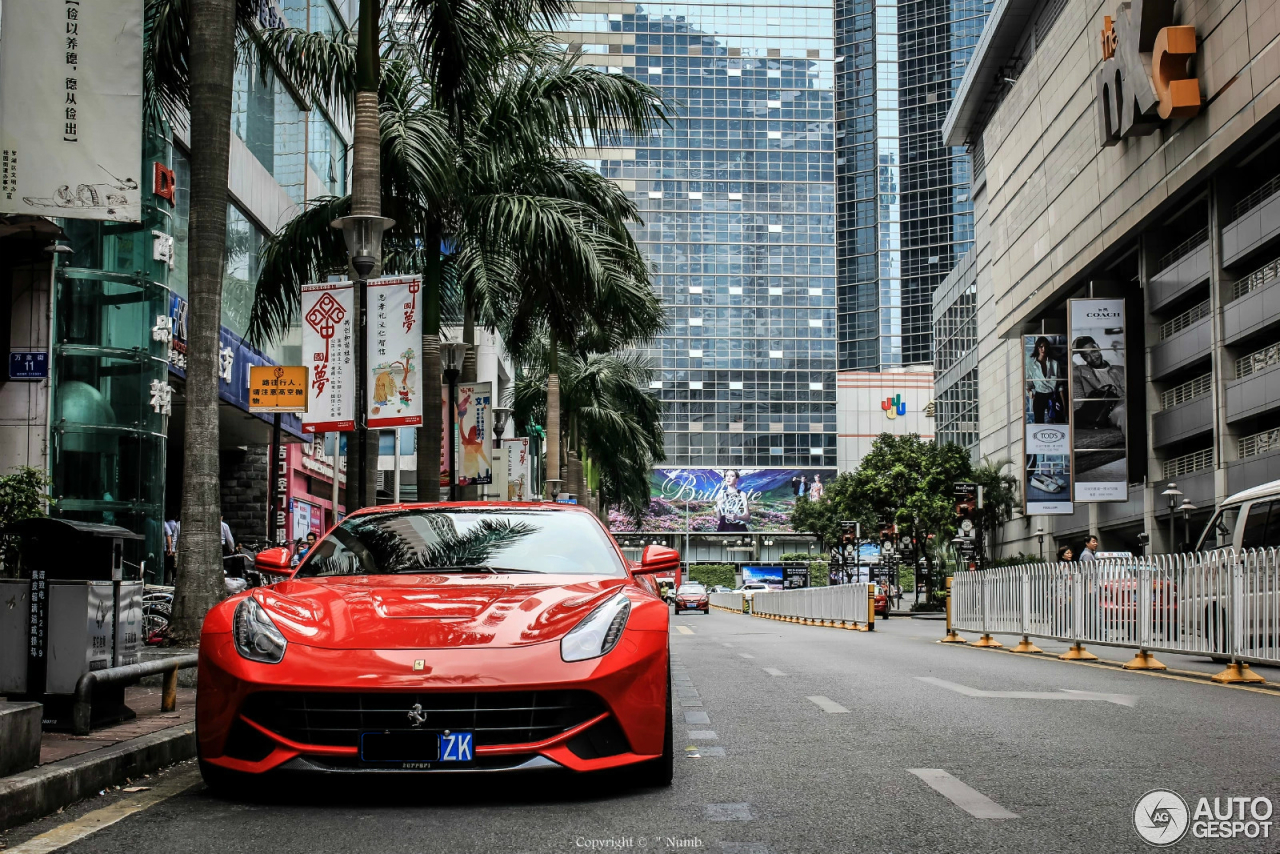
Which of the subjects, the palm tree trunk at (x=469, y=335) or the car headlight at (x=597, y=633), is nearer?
the car headlight at (x=597, y=633)

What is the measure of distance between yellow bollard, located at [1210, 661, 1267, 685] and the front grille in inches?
391

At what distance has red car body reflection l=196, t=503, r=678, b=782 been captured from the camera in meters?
5.31

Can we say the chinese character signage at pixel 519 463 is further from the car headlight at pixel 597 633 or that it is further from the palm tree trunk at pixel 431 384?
the car headlight at pixel 597 633

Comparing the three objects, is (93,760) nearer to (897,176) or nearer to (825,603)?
(825,603)

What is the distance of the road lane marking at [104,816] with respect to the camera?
4802 millimetres

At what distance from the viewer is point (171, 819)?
17.5 feet

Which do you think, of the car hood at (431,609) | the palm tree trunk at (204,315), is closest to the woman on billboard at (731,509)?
the palm tree trunk at (204,315)

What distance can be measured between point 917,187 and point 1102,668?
153197 millimetres

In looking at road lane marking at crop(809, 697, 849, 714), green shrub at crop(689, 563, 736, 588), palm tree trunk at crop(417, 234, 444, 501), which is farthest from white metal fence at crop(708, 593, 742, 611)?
road lane marking at crop(809, 697, 849, 714)

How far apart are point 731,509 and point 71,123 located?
122m

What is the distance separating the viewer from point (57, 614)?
7.07 metres

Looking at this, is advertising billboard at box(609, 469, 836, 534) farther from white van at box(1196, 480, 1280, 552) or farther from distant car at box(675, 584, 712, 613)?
white van at box(1196, 480, 1280, 552)

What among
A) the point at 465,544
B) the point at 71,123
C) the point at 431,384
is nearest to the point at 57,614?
the point at 465,544

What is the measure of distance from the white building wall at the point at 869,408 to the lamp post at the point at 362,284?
127 meters
